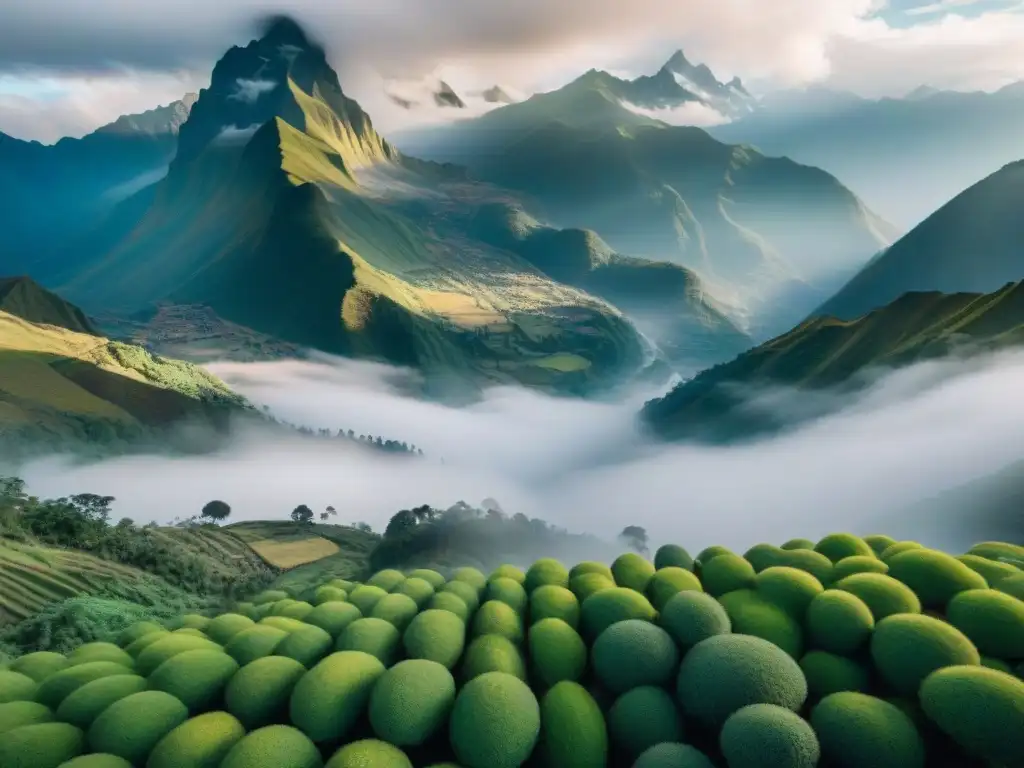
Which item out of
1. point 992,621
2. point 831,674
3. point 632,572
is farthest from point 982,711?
point 632,572

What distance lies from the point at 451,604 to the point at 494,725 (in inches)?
199

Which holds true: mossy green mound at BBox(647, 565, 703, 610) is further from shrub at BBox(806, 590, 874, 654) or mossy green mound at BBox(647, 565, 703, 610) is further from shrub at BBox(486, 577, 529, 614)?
shrub at BBox(486, 577, 529, 614)

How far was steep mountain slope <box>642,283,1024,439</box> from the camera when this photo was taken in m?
84.0

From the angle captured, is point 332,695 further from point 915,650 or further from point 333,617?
point 915,650

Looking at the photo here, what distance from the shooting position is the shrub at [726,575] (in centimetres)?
1557

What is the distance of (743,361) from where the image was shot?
12962cm

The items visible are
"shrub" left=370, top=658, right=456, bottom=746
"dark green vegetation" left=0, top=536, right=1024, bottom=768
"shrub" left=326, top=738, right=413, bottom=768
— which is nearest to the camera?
"dark green vegetation" left=0, top=536, right=1024, bottom=768

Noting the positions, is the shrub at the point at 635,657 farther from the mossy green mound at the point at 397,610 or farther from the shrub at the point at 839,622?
the mossy green mound at the point at 397,610

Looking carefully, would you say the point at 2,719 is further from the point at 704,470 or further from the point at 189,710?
the point at 704,470

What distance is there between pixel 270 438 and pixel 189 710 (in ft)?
450

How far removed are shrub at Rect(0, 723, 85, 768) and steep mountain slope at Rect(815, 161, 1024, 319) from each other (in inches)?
8090

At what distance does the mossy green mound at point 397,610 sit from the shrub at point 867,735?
899 centimetres

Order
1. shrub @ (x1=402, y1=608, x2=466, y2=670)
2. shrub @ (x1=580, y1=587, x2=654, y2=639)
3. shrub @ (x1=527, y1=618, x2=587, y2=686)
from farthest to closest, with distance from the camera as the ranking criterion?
shrub @ (x1=580, y1=587, x2=654, y2=639) < shrub @ (x1=402, y1=608, x2=466, y2=670) < shrub @ (x1=527, y1=618, x2=587, y2=686)

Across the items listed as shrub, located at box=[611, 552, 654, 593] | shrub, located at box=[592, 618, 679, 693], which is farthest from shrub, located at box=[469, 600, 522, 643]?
shrub, located at box=[611, 552, 654, 593]
